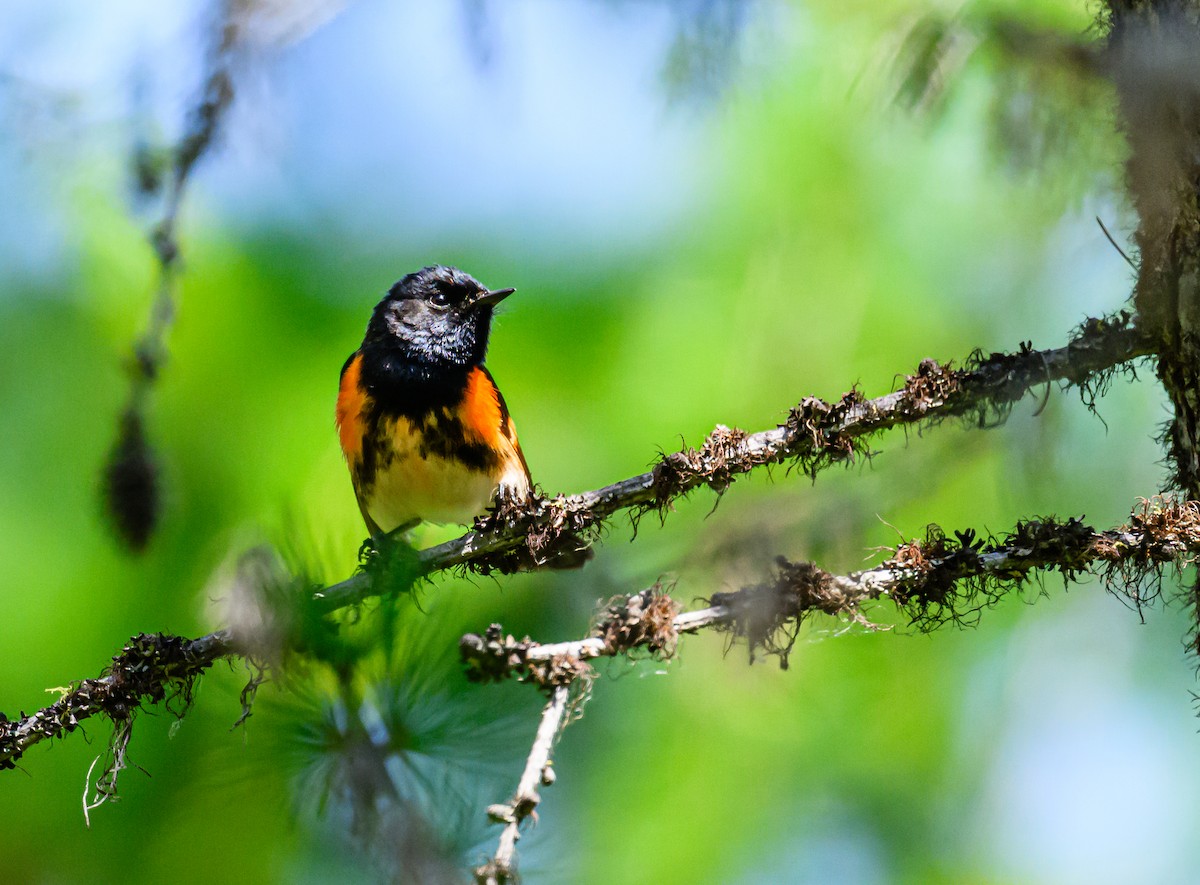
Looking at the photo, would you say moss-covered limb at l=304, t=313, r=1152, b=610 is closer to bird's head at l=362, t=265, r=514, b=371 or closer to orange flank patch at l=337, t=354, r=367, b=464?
orange flank patch at l=337, t=354, r=367, b=464

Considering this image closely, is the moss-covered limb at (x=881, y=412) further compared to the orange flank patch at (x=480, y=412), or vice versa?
the orange flank patch at (x=480, y=412)

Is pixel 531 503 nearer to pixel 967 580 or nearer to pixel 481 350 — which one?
pixel 967 580

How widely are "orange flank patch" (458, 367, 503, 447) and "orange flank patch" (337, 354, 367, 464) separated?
0.38m

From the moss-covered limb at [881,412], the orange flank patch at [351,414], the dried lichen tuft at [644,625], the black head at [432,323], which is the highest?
the black head at [432,323]

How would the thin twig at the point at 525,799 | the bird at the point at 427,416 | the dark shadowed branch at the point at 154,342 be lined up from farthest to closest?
1. the bird at the point at 427,416
2. the dark shadowed branch at the point at 154,342
3. the thin twig at the point at 525,799

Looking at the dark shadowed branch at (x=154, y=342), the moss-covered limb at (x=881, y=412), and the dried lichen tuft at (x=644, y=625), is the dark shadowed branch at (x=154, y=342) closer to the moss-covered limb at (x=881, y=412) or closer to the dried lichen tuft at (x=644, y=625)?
the moss-covered limb at (x=881, y=412)

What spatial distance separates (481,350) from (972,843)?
3.79 m

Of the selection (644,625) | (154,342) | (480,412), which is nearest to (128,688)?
(154,342)

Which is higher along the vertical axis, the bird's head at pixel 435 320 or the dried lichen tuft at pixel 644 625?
the bird's head at pixel 435 320

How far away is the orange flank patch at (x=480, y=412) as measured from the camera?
3887 millimetres

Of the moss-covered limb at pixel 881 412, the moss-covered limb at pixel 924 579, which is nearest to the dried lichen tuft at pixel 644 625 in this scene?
the moss-covered limb at pixel 924 579

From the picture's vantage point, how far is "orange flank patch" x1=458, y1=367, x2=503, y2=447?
12.8ft

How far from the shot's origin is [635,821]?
5.64m

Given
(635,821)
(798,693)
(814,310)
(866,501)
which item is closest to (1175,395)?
(866,501)
